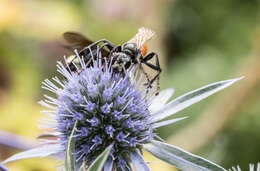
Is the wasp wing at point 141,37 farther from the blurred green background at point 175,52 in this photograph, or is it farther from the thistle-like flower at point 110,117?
the blurred green background at point 175,52

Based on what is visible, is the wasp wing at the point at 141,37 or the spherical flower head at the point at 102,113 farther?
the wasp wing at the point at 141,37

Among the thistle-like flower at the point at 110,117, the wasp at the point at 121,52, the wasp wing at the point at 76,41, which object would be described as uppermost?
the wasp wing at the point at 76,41

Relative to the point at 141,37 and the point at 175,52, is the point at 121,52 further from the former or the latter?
the point at 175,52

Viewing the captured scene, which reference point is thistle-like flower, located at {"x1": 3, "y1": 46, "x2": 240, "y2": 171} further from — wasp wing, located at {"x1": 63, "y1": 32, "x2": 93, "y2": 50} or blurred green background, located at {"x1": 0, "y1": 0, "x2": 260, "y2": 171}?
blurred green background, located at {"x1": 0, "y1": 0, "x2": 260, "y2": 171}

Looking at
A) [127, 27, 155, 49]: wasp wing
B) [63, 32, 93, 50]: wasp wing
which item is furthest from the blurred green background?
[127, 27, 155, 49]: wasp wing

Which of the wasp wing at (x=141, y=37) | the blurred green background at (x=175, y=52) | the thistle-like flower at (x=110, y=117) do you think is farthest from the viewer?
the blurred green background at (x=175, y=52)

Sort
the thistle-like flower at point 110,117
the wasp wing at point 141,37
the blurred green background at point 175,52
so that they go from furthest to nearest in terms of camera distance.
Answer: the blurred green background at point 175,52
the wasp wing at point 141,37
the thistle-like flower at point 110,117

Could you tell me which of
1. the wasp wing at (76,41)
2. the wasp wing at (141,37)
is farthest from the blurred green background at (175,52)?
the wasp wing at (141,37)

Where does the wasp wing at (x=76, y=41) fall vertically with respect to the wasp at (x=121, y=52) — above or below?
above
